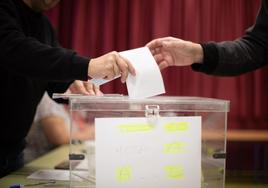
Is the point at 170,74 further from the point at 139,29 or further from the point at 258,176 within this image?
the point at 258,176

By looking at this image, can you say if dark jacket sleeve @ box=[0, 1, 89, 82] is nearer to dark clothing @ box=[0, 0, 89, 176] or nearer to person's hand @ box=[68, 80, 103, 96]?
dark clothing @ box=[0, 0, 89, 176]

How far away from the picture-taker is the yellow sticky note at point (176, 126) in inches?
28.6

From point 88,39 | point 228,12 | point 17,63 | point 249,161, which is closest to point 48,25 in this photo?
point 17,63

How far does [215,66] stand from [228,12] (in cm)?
155

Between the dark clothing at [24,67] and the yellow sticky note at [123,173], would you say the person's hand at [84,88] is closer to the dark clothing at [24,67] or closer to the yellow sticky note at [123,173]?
the dark clothing at [24,67]

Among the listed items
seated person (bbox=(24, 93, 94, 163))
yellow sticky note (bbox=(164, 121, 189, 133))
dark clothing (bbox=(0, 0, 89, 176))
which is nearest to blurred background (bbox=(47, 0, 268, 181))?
seated person (bbox=(24, 93, 94, 163))

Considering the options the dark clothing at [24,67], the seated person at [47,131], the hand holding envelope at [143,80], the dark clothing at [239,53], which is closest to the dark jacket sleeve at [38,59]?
the dark clothing at [24,67]

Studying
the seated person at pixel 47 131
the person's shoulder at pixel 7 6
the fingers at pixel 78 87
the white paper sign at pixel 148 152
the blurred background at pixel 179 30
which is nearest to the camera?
the white paper sign at pixel 148 152

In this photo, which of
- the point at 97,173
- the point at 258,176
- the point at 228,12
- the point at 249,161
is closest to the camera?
the point at 97,173

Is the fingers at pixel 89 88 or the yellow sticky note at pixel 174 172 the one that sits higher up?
the fingers at pixel 89 88

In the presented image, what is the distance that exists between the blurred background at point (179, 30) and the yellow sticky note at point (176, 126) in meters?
1.64

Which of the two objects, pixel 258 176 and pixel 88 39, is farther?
pixel 88 39

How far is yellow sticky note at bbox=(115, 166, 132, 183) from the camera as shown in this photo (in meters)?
0.71

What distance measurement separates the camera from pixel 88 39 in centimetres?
254
